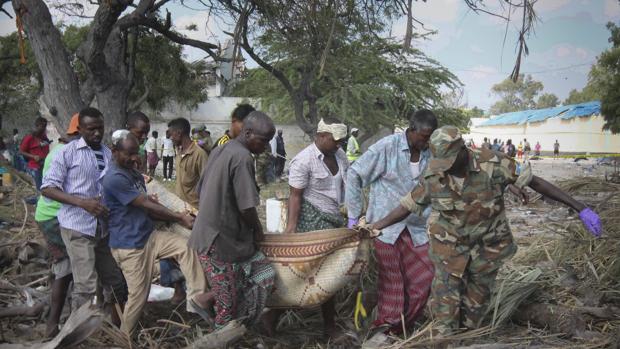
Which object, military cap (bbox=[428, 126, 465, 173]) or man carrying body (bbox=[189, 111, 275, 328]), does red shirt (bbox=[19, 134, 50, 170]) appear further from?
military cap (bbox=[428, 126, 465, 173])

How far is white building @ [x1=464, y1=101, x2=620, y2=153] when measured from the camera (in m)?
37.4

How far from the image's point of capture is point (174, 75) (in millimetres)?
13789

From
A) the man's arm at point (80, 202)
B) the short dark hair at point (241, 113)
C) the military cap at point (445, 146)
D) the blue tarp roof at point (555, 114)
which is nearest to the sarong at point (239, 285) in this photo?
the man's arm at point (80, 202)

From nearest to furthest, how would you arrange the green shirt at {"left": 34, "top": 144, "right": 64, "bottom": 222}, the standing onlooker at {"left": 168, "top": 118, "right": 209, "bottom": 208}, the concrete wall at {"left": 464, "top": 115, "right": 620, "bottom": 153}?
the green shirt at {"left": 34, "top": 144, "right": 64, "bottom": 222}
the standing onlooker at {"left": 168, "top": 118, "right": 209, "bottom": 208}
the concrete wall at {"left": 464, "top": 115, "right": 620, "bottom": 153}

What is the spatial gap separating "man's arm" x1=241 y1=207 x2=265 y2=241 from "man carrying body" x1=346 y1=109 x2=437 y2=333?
84 cm

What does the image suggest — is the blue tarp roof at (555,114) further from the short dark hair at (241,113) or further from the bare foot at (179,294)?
the bare foot at (179,294)

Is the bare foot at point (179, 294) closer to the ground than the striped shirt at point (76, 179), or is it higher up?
closer to the ground

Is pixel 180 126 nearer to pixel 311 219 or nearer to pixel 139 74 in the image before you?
pixel 311 219

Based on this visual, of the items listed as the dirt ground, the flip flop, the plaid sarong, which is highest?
the plaid sarong

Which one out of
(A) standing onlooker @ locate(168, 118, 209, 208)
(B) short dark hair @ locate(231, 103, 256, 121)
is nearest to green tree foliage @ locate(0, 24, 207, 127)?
(A) standing onlooker @ locate(168, 118, 209, 208)

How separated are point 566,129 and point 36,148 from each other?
4104cm

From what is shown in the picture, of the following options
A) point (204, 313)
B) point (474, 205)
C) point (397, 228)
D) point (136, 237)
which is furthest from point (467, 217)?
point (136, 237)

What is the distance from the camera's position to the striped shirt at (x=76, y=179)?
11.1 feet

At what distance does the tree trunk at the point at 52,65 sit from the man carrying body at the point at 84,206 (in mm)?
3076
